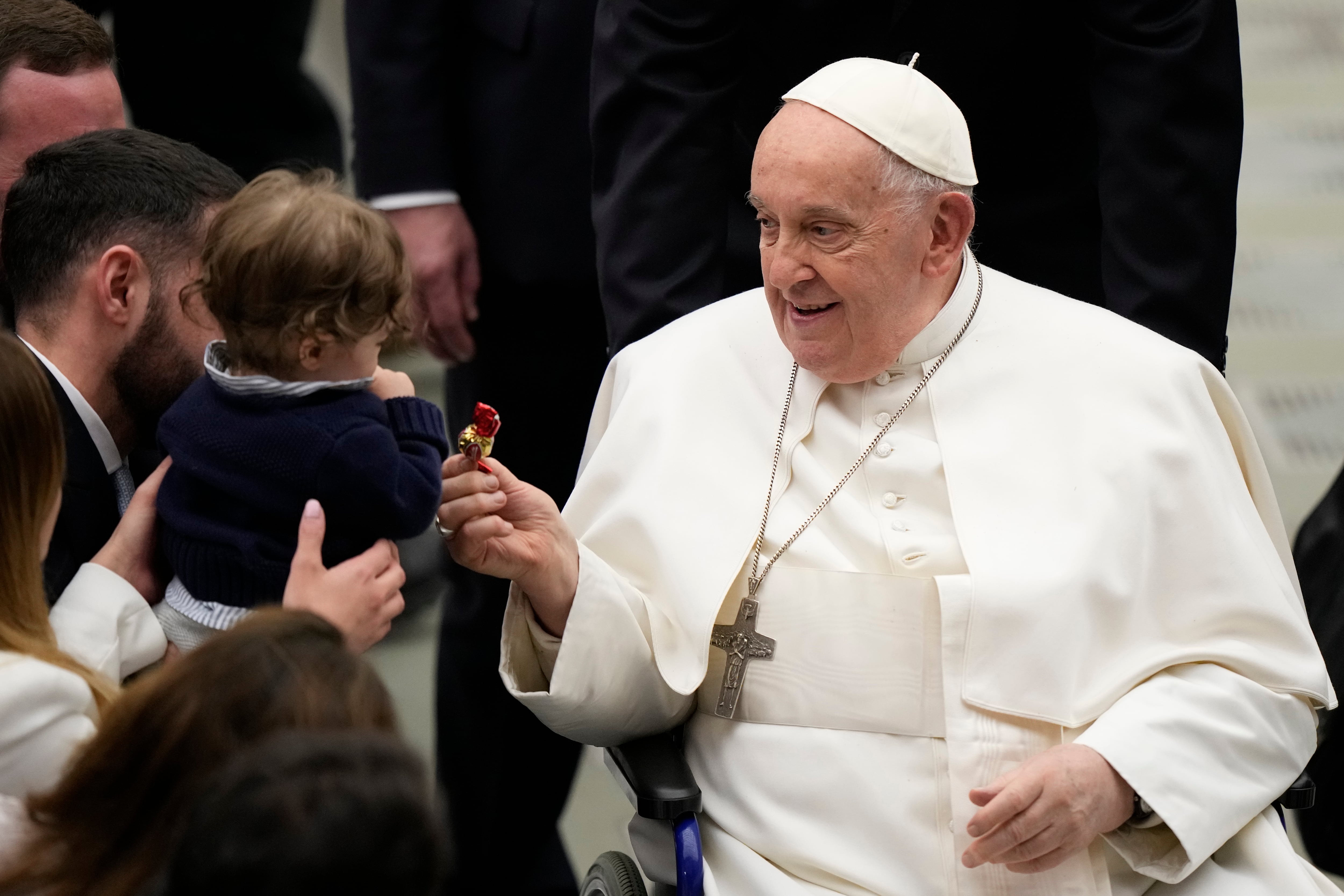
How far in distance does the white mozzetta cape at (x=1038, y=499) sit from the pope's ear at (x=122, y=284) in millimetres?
846

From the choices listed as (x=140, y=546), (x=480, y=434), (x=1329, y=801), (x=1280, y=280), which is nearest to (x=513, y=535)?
(x=480, y=434)

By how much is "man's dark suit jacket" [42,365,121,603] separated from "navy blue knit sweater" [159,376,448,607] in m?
0.28

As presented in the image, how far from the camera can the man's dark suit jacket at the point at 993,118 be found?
355 cm

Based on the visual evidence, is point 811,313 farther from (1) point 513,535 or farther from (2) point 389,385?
(2) point 389,385

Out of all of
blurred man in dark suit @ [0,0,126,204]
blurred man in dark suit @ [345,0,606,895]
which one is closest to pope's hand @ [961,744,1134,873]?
blurred man in dark suit @ [345,0,606,895]

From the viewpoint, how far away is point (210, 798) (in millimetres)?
1478

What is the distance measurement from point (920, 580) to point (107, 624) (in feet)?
4.21

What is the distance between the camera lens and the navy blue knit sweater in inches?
97.0

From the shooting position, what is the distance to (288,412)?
8.11 ft

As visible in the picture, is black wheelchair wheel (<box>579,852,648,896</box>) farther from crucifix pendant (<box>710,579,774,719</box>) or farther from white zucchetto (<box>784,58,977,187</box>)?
white zucchetto (<box>784,58,977,187</box>)

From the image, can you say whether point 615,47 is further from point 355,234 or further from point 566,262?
point 355,234

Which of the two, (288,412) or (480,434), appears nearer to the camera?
(288,412)

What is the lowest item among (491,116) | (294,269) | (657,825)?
(657,825)

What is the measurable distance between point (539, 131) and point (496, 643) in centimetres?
127
